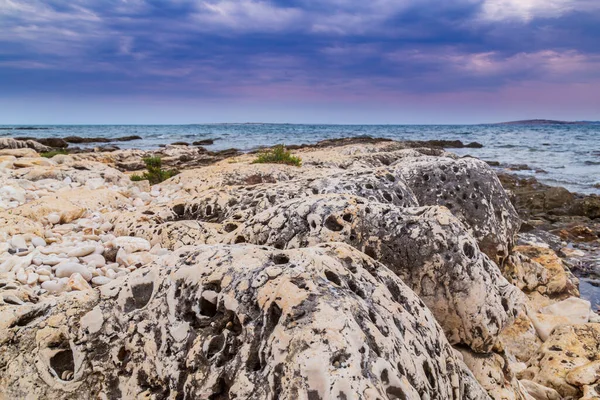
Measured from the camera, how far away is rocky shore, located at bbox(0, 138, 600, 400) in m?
2.05

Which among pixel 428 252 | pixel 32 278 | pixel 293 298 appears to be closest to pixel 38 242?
pixel 32 278

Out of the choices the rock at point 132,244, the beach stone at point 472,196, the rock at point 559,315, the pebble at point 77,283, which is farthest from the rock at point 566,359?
the pebble at point 77,283

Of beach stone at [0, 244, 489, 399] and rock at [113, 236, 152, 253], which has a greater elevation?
beach stone at [0, 244, 489, 399]

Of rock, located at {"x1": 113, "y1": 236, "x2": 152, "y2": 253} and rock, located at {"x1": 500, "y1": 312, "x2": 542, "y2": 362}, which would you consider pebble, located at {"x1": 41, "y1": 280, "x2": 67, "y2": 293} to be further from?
rock, located at {"x1": 500, "y1": 312, "x2": 542, "y2": 362}

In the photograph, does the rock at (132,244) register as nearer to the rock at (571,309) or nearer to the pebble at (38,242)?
the pebble at (38,242)

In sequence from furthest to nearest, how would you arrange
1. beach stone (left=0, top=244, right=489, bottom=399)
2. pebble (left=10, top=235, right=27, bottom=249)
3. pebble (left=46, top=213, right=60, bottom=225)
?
pebble (left=46, top=213, right=60, bottom=225), pebble (left=10, top=235, right=27, bottom=249), beach stone (left=0, top=244, right=489, bottom=399)

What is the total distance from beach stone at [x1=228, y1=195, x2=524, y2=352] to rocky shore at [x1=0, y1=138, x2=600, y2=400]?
0.01 meters

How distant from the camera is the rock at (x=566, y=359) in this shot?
15.0 feet

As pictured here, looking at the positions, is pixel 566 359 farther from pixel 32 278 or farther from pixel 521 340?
pixel 32 278

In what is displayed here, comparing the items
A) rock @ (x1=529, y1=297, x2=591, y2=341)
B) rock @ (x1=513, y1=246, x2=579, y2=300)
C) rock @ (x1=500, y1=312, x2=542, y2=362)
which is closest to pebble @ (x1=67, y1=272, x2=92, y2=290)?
rock @ (x1=500, y1=312, x2=542, y2=362)

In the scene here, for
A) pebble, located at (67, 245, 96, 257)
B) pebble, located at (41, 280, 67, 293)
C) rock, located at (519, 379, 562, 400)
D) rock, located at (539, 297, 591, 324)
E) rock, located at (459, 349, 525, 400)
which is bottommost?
rock, located at (539, 297, 591, 324)

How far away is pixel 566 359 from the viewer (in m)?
5.06

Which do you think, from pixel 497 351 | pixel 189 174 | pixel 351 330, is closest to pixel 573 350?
pixel 497 351

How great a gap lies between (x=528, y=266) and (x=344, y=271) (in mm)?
6607
